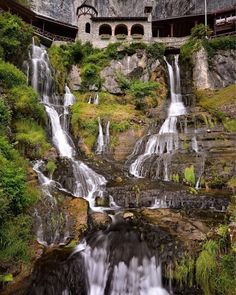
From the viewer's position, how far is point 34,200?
31.2 feet

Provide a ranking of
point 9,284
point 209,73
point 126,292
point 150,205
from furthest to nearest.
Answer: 1. point 209,73
2. point 150,205
3. point 126,292
4. point 9,284

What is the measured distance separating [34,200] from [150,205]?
4492mm

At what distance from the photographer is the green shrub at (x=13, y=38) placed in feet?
66.7

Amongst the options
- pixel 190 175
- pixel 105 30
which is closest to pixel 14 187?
pixel 190 175

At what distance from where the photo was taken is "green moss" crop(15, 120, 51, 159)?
13883 millimetres

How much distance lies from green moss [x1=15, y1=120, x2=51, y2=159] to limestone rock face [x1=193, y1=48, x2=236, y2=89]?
55.7ft

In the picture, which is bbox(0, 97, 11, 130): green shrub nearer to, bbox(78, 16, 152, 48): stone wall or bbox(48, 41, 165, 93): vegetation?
bbox(48, 41, 165, 93): vegetation

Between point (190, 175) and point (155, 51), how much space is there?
19.1m

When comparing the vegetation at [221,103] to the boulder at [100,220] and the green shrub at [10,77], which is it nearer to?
the boulder at [100,220]

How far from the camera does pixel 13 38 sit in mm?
20797

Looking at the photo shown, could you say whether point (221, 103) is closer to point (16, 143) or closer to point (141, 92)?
point (141, 92)

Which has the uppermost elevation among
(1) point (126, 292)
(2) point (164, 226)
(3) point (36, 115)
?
(3) point (36, 115)

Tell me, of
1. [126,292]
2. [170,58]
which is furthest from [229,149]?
[170,58]

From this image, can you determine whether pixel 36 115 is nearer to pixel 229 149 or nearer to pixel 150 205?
pixel 150 205
